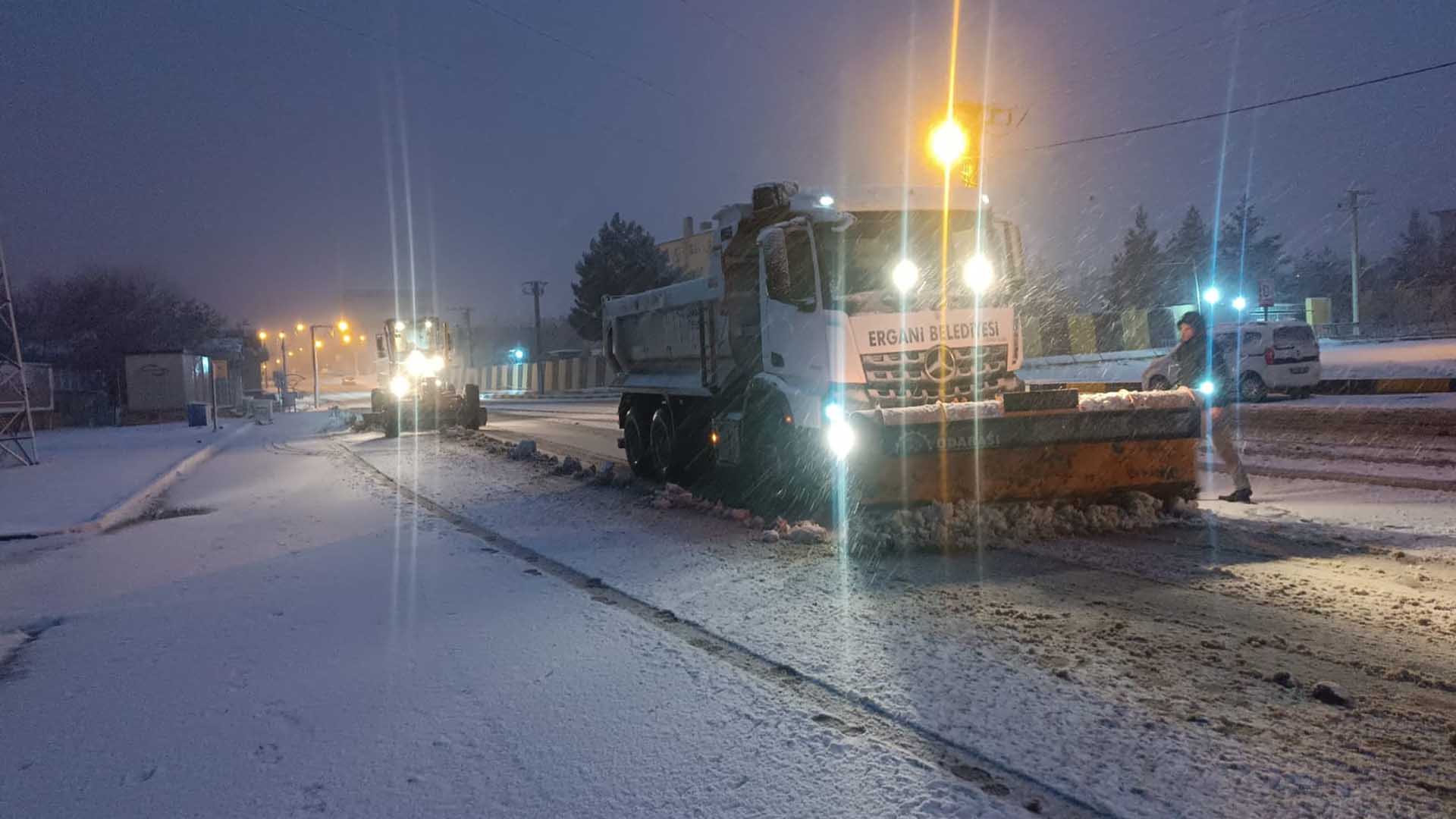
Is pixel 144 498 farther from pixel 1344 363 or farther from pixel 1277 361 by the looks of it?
pixel 1344 363

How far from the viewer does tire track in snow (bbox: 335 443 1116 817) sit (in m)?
3.33

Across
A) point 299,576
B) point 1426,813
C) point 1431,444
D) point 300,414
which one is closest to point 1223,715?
point 1426,813

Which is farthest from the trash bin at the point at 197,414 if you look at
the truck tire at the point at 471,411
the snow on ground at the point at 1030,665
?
the snow on ground at the point at 1030,665

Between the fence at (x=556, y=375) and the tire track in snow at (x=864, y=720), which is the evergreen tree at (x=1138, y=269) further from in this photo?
the tire track in snow at (x=864, y=720)

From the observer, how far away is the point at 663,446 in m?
12.7

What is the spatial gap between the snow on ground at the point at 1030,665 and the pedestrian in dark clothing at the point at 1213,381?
8.63 ft

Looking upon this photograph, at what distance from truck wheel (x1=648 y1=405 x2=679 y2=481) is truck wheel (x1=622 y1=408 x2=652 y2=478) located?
0.70 ft

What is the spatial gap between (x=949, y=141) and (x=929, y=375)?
23.2 feet

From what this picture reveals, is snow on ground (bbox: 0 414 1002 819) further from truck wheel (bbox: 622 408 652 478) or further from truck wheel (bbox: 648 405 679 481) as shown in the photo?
truck wheel (bbox: 622 408 652 478)

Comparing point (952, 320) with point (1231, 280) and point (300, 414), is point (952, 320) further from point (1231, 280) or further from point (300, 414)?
point (1231, 280)

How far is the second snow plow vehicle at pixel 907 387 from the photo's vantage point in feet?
25.0

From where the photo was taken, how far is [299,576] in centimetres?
766

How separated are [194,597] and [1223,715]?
6.82 m

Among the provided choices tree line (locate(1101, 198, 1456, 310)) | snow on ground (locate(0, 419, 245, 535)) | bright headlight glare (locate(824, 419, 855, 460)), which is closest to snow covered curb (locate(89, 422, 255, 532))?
snow on ground (locate(0, 419, 245, 535))
